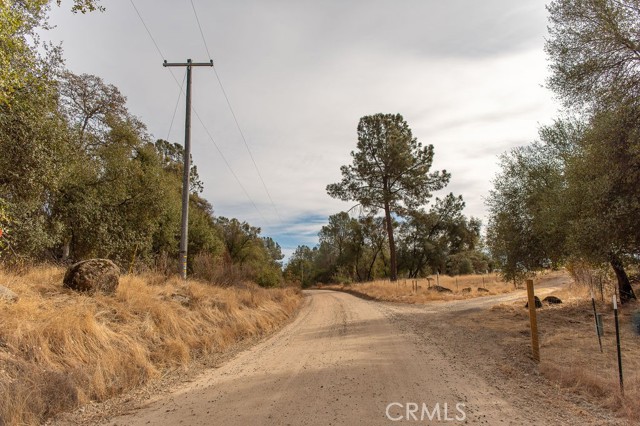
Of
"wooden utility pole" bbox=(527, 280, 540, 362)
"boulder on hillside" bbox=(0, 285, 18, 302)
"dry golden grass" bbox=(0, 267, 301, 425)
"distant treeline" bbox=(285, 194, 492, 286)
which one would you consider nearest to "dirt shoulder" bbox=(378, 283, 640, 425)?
"wooden utility pole" bbox=(527, 280, 540, 362)

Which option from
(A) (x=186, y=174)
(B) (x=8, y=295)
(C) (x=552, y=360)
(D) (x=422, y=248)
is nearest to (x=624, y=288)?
(C) (x=552, y=360)

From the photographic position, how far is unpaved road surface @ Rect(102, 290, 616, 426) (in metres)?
4.43

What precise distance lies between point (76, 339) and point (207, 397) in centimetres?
257

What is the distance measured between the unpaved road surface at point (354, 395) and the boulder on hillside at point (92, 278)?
3512 millimetres

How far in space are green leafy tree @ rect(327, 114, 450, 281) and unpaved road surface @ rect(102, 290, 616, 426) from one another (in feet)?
89.6

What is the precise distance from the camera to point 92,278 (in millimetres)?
8500

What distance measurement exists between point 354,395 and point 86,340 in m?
4.57

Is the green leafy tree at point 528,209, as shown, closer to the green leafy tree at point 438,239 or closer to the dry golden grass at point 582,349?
the dry golden grass at point 582,349

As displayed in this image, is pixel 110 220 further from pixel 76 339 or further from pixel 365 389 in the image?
pixel 365 389

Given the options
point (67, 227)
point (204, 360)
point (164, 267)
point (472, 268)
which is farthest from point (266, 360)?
point (472, 268)

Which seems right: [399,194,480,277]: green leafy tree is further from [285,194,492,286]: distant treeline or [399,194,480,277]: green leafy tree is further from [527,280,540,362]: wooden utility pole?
[527,280,540,362]: wooden utility pole

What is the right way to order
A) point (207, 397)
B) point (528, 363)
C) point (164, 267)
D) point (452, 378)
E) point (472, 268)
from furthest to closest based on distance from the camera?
1. point (472, 268)
2. point (164, 267)
3. point (528, 363)
4. point (452, 378)
5. point (207, 397)

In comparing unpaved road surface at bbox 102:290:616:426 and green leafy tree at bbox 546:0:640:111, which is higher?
green leafy tree at bbox 546:0:640:111

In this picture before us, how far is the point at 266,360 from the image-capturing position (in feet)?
25.3
